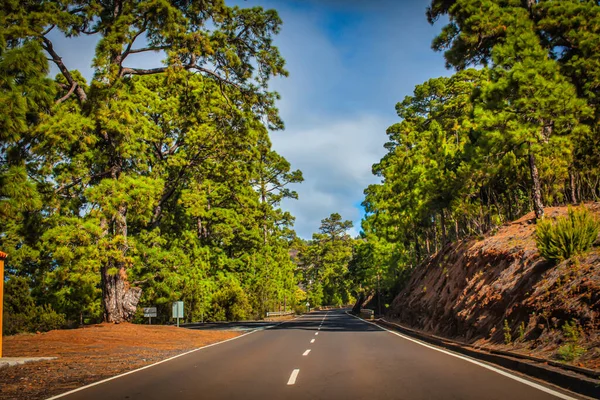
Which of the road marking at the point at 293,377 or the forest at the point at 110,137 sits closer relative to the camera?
the road marking at the point at 293,377

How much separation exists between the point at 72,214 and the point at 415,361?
60.8 ft

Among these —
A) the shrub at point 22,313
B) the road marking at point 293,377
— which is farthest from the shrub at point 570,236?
the shrub at point 22,313

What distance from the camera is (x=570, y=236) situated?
42.4 feet

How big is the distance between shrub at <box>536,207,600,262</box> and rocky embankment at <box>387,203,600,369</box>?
265 mm

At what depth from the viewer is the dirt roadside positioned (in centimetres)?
940

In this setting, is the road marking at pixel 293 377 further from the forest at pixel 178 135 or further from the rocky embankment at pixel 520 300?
the forest at pixel 178 135

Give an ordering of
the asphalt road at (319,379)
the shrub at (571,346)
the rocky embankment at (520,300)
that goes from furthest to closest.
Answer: the rocky embankment at (520,300)
the shrub at (571,346)
the asphalt road at (319,379)

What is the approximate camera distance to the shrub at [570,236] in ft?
42.0

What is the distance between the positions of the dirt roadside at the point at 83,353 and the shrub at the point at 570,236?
11504 mm

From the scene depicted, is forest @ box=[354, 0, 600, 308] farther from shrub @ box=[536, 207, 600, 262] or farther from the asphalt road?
the asphalt road

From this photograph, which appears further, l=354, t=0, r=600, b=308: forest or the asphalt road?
l=354, t=0, r=600, b=308: forest

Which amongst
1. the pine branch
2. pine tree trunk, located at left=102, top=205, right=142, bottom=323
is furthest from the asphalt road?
the pine branch

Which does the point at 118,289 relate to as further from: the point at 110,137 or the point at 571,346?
the point at 571,346

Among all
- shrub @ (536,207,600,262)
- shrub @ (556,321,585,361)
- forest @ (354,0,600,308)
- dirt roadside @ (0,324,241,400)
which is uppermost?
forest @ (354,0,600,308)
